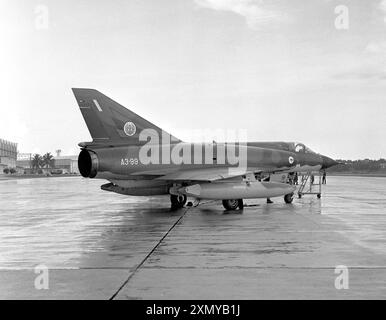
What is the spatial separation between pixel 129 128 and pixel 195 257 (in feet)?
32.5

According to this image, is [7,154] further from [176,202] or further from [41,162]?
[176,202]

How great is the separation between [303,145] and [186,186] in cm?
780

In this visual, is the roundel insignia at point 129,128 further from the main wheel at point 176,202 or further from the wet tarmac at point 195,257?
the wet tarmac at point 195,257

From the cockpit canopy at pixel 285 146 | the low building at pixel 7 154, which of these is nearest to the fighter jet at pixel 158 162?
the cockpit canopy at pixel 285 146

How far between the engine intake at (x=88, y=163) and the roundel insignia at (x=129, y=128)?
5.30 feet

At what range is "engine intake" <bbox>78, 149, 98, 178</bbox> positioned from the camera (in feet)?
53.9

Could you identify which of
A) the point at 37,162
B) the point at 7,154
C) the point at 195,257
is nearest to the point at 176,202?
the point at 195,257

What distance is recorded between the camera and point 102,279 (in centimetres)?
682

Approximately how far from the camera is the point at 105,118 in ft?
56.4

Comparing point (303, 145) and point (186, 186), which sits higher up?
point (303, 145)

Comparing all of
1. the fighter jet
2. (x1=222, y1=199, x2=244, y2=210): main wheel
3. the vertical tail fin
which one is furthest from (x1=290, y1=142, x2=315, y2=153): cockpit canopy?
the vertical tail fin

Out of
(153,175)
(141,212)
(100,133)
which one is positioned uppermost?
(100,133)
